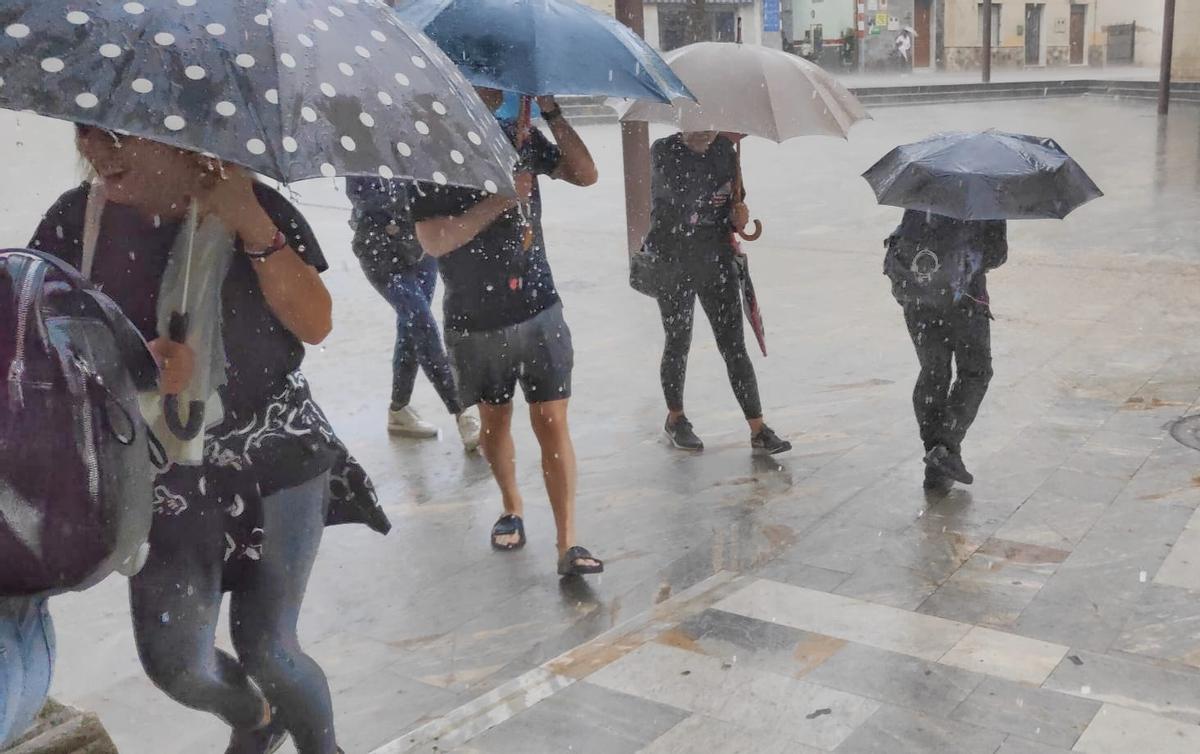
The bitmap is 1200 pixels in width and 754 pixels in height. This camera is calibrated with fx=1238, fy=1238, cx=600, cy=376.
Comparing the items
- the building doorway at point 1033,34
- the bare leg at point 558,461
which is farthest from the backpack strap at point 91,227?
the building doorway at point 1033,34

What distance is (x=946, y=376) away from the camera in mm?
5316

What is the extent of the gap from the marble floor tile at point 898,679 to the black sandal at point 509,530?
1532mm

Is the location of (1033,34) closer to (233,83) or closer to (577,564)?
(577,564)

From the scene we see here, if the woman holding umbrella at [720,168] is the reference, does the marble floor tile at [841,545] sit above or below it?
below

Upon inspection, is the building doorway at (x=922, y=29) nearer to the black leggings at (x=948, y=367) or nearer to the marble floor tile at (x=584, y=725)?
the black leggings at (x=948, y=367)

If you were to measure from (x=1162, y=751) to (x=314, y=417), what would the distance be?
2.31m

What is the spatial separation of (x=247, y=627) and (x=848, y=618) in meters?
2.19

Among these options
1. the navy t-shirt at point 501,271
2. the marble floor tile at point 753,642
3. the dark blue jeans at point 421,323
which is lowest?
the marble floor tile at point 753,642

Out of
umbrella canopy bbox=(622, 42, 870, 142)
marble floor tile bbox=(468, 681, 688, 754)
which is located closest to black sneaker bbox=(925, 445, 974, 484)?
umbrella canopy bbox=(622, 42, 870, 142)

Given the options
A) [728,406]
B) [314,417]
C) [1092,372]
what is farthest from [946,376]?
[314,417]

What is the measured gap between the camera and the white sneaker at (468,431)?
619cm

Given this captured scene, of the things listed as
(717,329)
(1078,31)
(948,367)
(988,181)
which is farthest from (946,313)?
(1078,31)

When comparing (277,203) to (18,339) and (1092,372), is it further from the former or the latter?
(1092,372)

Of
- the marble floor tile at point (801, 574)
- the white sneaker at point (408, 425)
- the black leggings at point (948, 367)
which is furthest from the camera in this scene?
the white sneaker at point (408, 425)
